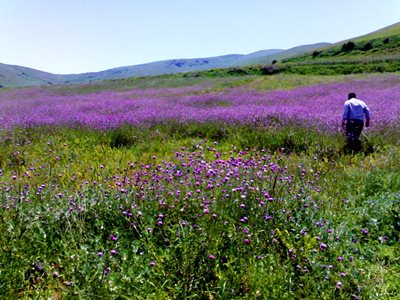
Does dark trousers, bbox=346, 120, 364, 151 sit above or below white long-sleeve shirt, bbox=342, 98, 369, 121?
below

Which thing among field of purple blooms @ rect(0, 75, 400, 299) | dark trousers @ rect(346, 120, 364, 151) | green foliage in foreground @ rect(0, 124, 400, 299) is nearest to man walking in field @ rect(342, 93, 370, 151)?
dark trousers @ rect(346, 120, 364, 151)

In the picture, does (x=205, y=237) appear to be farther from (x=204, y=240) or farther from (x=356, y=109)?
(x=356, y=109)

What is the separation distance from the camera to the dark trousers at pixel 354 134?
794 centimetres

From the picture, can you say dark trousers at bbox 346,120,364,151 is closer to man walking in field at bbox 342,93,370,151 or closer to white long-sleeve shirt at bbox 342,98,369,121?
man walking in field at bbox 342,93,370,151

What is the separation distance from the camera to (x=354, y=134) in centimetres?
Result: 801

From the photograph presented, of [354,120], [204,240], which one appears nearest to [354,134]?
[354,120]

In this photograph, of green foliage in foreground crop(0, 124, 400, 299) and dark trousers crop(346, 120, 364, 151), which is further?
dark trousers crop(346, 120, 364, 151)

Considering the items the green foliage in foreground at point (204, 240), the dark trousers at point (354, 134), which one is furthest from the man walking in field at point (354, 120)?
the green foliage in foreground at point (204, 240)

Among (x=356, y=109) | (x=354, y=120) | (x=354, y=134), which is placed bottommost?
(x=354, y=134)

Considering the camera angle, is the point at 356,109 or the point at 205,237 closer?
the point at 205,237

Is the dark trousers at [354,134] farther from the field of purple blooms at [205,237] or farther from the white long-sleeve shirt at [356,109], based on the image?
the field of purple blooms at [205,237]

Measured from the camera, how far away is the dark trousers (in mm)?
7935

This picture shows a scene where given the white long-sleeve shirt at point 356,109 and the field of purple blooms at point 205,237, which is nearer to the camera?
the field of purple blooms at point 205,237

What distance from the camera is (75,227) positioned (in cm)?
354
